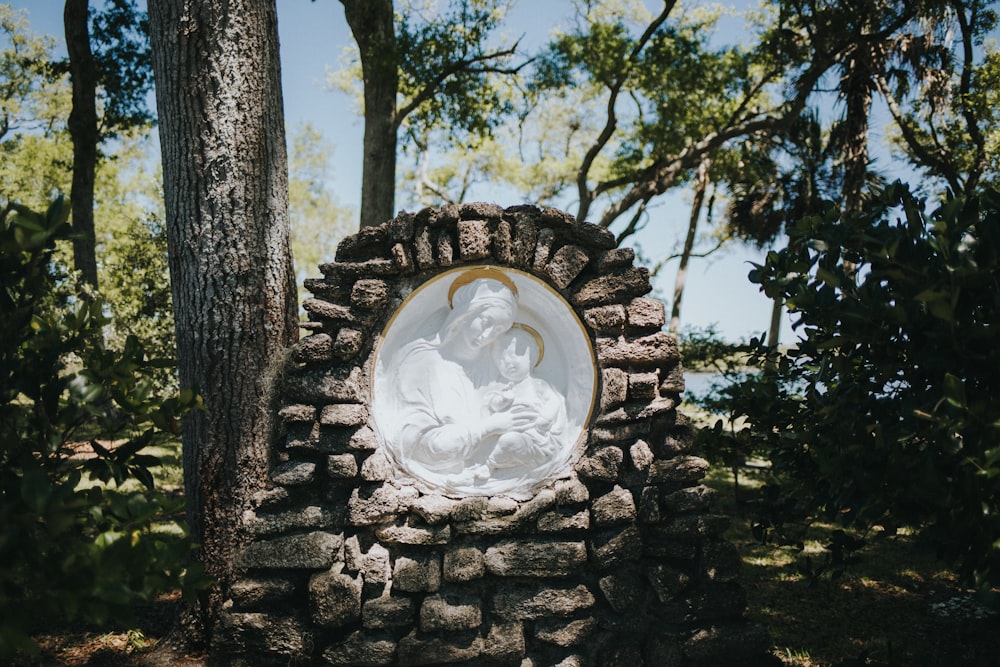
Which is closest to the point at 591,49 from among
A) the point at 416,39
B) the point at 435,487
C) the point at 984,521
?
the point at 416,39

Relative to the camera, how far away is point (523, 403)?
11.8ft

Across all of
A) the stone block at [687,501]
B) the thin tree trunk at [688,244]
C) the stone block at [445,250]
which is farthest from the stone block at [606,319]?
the thin tree trunk at [688,244]

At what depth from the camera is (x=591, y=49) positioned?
9828 millimetres

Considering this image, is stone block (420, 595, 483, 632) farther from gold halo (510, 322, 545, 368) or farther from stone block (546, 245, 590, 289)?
stone block (546, 245, 590, 289)

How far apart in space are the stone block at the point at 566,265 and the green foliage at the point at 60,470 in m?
1.81

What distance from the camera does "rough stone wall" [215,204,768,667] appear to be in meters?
3.29

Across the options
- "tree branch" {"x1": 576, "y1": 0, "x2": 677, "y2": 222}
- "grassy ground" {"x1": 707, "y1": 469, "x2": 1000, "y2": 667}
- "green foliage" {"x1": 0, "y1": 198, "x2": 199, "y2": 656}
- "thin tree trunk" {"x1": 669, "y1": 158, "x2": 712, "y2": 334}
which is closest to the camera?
"green foliage" {"x1": 0, "y1": 198, "x2": 199, "y2": 656}

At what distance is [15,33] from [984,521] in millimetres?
18406

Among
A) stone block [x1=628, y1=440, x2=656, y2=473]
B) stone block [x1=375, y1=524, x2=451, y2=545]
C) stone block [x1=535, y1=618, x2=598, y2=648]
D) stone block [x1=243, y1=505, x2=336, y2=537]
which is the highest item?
stone block [x1=628, y1=440, x2=656, y2=473]

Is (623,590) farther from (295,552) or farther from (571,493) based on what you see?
(295,552)

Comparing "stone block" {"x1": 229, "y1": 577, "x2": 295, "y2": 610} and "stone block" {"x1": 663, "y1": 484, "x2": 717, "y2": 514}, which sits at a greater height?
"stone block" {"x1": 663, "y1": 484, "x2": 717, "y2": 514}

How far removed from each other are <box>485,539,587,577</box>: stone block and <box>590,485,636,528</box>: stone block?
163 millimetres

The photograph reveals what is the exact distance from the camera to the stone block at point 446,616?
324cm

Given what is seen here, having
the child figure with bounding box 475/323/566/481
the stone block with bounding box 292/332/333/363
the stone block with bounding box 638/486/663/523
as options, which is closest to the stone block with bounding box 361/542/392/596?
the child figure with bounding box 475/323/566/481
